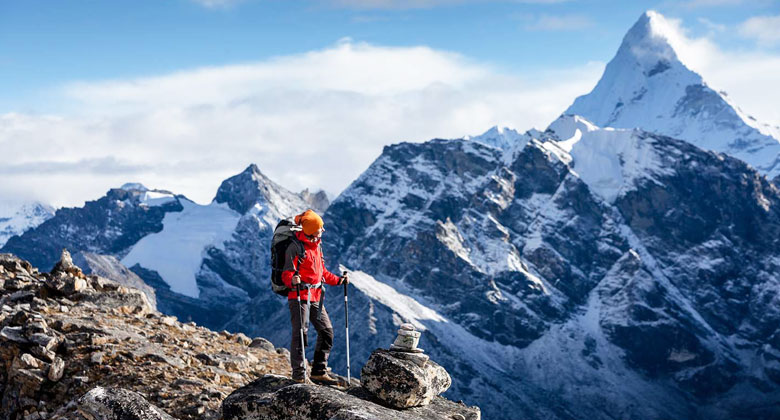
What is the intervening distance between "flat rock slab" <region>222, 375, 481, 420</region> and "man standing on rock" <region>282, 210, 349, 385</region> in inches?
97.4

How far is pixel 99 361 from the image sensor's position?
2489 cm

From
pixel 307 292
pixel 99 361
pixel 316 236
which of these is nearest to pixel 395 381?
pixel 307 292

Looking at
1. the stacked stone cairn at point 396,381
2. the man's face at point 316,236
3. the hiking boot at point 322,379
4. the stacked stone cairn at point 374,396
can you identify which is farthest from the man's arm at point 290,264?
the stacked stone cairn at point 396,381

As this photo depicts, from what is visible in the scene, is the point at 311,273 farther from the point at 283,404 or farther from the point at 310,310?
the point at 283,404

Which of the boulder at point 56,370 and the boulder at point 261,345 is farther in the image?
the boulder at point 261,345

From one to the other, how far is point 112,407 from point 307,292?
6.81m

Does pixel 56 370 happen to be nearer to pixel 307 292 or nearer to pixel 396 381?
pixel 307 292

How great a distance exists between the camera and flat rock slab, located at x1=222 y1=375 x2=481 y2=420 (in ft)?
60.8

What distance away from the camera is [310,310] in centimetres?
2417

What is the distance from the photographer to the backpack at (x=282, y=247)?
76.2 feet

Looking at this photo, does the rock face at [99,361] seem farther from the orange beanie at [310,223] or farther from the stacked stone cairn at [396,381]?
the orange beanie at [310,223]

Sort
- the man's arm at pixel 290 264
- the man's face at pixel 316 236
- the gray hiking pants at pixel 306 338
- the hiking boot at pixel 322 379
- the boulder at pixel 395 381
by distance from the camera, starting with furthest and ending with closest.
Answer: the hiking boot at pixel 322 379 < the man's face at pixel 316 236 < the gray hiking pants at pixel 306 338 < the man's arm at pixel 290 264 < the boulder at pixel 395 381

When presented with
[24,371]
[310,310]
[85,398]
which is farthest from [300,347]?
[24,371]

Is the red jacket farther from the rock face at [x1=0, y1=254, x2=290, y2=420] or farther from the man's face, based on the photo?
the rock face at [x1=0, y1=254, x2=290, y2=420]
